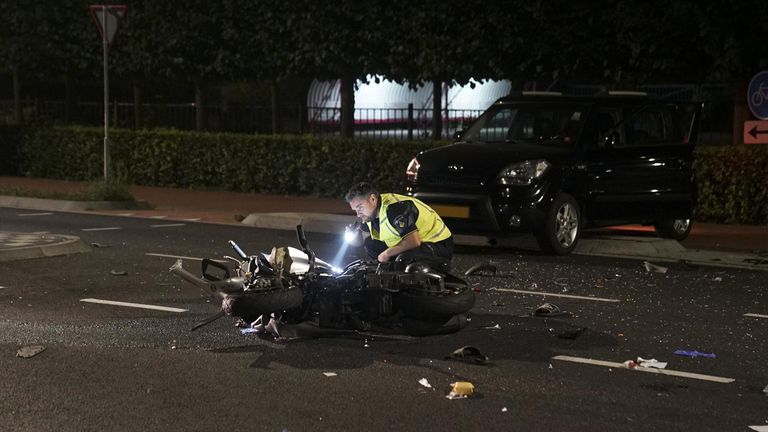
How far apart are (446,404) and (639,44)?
1255 cm

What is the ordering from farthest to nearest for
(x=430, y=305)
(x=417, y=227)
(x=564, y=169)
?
(x=564, y=169) → (x=417, y=227) → (x=430, y=305)

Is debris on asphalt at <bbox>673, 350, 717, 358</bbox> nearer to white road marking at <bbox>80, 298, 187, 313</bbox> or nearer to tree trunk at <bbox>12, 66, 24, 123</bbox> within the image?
white road marking at <bbox>80, 298, 187, 313</bbox>

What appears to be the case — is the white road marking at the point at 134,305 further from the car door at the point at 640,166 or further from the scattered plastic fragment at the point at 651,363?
the car door at the point at 640,166

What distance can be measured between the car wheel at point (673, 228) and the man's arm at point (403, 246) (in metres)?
6.94

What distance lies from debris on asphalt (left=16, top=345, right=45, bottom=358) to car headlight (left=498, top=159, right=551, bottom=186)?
664 cm

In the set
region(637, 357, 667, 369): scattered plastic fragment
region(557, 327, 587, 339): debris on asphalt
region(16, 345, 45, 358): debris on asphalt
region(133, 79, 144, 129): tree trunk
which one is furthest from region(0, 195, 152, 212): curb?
region(637, 357, 667, 369): scattered plastic fragment

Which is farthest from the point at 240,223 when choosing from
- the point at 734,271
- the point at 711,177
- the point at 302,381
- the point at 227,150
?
the point at 302,381

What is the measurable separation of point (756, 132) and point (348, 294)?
8653 mm

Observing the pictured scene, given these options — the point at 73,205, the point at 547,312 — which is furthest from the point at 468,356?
the point at 73,205

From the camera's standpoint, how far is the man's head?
9.66 metres

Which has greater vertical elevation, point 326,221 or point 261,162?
point 261,162

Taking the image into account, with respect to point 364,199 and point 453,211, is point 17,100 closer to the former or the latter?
point 453,211

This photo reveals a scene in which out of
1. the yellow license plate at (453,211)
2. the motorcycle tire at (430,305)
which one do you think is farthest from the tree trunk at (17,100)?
the motorcycle tire at (430,305)

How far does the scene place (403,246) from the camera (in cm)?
954
